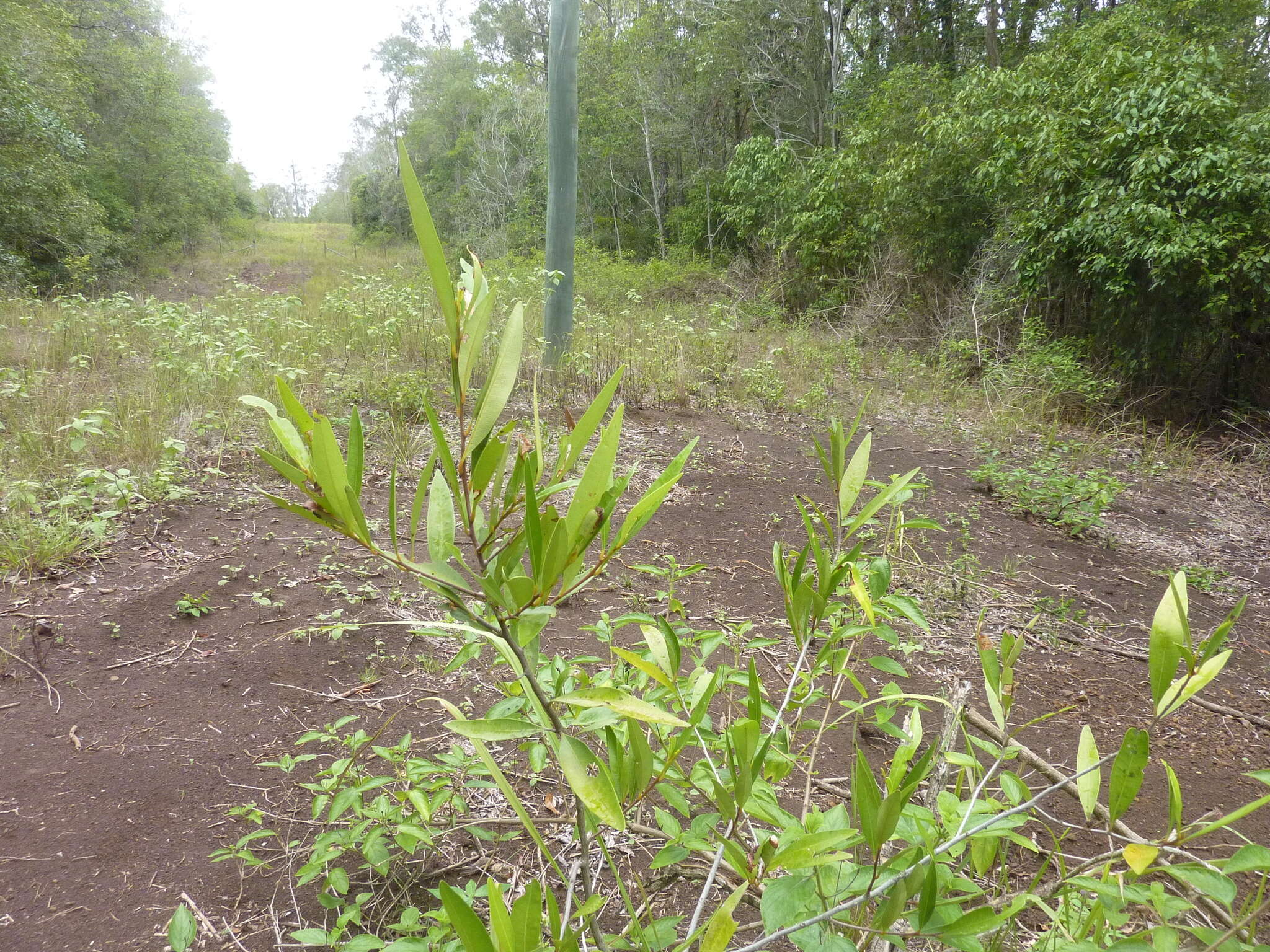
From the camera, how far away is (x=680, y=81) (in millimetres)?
16031

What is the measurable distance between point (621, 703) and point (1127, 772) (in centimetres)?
39

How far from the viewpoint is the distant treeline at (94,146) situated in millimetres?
8914

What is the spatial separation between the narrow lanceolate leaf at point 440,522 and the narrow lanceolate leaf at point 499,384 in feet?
0.17

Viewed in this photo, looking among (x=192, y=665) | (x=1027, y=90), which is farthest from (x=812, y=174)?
(x=192, y=665)

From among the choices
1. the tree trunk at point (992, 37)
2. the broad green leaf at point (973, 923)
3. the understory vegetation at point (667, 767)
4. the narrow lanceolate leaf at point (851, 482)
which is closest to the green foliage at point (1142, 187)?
the tree trunk at point (992, 37)

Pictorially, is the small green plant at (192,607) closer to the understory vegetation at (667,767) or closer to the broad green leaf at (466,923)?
the understory vegetation at (667,767)

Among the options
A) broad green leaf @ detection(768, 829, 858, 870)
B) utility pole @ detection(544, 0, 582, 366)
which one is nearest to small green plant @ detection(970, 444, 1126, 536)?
utility pole @ detection(544, 0, 582, 366)

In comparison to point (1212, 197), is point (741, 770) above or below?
below

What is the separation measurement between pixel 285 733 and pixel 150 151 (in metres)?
16.8

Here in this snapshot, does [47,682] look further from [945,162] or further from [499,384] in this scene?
[945,162]

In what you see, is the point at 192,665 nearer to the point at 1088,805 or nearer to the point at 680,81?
the point at 1088,805

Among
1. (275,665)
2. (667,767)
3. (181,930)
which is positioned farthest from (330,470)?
(275,665)

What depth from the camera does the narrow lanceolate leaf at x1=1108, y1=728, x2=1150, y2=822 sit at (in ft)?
1.65

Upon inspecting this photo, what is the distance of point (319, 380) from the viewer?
15.1 feet
